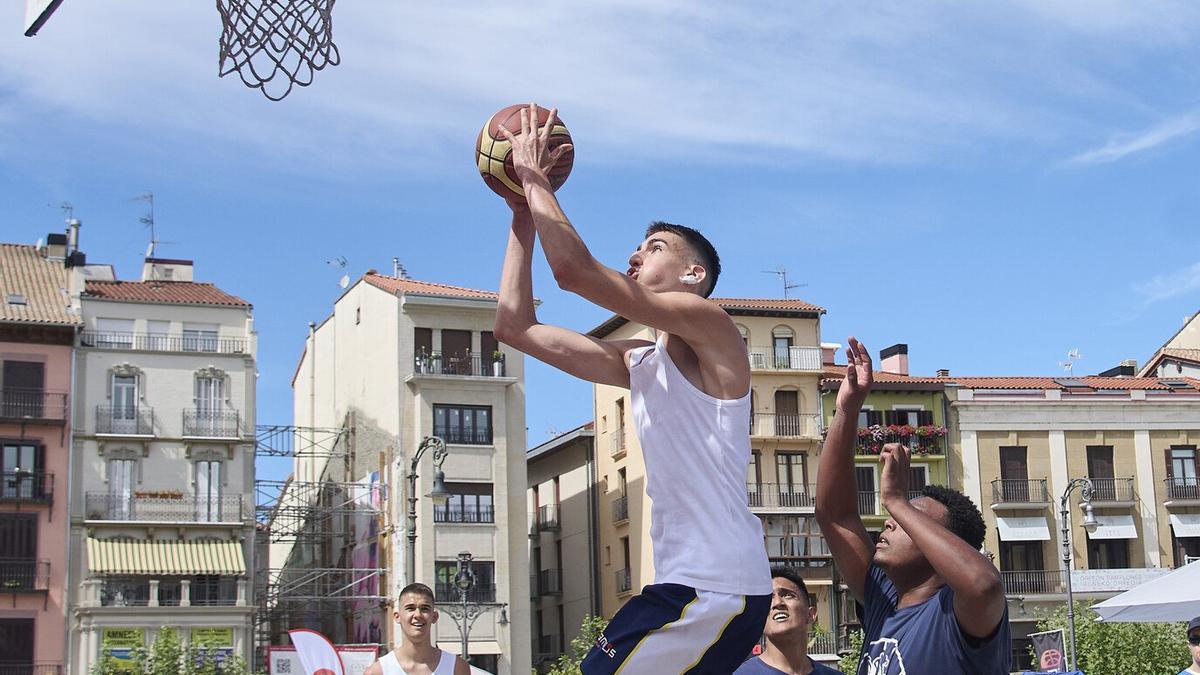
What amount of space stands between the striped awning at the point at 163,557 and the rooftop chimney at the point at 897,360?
2619 cm

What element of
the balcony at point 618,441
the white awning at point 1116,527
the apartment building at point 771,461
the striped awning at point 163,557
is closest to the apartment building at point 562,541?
the apartment building at point 771,461

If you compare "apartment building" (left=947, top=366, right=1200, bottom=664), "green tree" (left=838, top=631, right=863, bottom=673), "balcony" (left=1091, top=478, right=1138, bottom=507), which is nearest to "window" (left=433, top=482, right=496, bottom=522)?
"green tree" (left=838, top=631, right=863, bottom=673)

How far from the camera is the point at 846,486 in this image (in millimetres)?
6809

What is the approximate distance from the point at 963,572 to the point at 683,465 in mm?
1025

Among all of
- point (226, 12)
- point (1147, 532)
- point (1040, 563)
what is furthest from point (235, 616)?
point (226, 12)

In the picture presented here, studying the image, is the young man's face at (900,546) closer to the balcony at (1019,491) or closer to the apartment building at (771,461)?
the apartment building at (771,461)

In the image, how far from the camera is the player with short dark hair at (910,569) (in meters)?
5.50

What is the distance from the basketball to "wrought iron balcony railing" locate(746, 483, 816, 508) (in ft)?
169

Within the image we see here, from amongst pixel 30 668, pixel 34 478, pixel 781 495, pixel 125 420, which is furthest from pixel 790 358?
pixel 30 668

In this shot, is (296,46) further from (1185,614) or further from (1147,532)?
(1147,532)

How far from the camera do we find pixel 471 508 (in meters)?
53.3

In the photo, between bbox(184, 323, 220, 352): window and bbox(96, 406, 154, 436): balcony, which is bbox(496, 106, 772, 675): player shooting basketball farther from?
bbox(184, 323, 220, 352): window

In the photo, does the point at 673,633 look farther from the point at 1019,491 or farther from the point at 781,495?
the point at 1019,491

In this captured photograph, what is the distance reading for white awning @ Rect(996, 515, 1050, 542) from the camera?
187 feet
